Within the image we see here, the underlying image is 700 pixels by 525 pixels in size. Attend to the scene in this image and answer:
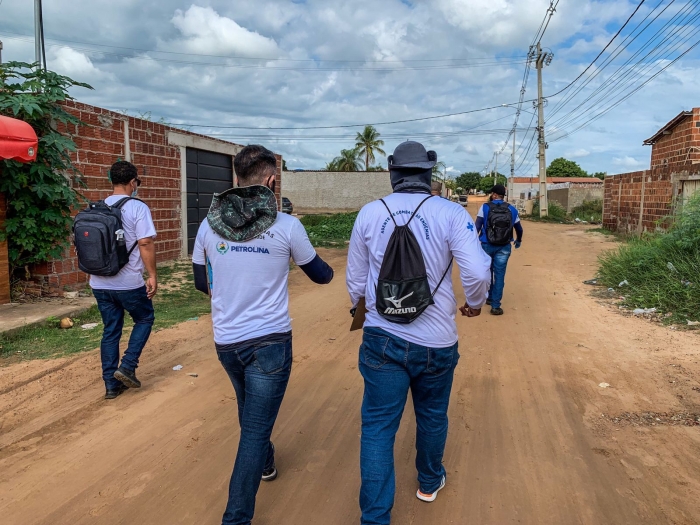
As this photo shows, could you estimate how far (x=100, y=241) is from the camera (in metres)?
3.82

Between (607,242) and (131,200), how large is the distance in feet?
50.1

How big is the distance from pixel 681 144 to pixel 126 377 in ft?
54.7

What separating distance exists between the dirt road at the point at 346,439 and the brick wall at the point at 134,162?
2.81 m

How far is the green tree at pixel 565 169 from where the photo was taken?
83.2m

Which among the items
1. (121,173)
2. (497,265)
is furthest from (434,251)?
(497,265)

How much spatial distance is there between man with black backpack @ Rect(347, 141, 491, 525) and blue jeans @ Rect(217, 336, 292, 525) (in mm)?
442

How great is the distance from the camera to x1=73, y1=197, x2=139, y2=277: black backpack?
3822mm

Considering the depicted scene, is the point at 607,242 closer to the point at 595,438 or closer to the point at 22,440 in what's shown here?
the point at 595,438

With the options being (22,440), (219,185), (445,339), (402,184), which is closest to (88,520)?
(22,440)

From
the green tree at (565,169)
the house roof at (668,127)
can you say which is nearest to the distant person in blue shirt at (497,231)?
the house roof at (668,127)

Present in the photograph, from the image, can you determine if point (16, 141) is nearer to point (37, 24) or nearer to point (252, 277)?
point (252, 277)

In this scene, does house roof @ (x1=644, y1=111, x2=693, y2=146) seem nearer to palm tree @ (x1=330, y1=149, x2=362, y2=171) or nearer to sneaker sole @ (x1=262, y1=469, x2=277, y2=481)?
sneaker sole @ (x1=262, y1=469, x2=277, y2=481)

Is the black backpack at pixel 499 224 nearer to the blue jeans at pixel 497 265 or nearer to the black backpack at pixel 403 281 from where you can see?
the blue jeans at pixel 497 265

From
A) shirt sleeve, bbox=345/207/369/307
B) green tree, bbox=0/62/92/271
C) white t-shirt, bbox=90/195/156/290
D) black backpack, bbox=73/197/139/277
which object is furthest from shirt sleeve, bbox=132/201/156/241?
green tree, bbox=0/62/92/271
